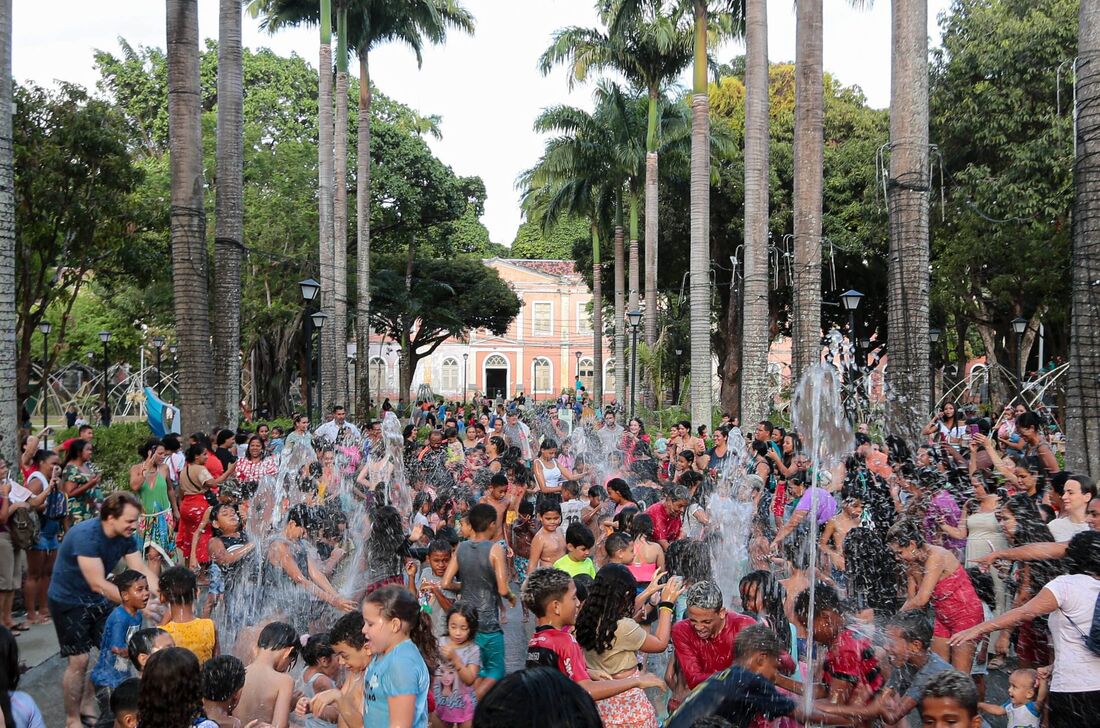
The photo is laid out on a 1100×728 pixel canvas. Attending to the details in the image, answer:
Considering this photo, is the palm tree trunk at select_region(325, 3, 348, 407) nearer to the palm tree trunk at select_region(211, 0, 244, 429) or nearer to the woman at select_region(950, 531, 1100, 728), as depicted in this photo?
the palm tree trunk at select_region(211, 0, 244, 429)

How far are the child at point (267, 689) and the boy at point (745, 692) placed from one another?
73.1 inches

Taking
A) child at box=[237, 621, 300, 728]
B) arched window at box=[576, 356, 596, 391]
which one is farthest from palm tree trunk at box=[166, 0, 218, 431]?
arched window at box=[576, 356, 596, 391]

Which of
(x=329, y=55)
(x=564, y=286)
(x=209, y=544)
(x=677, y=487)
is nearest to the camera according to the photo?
(x=209, y=544)

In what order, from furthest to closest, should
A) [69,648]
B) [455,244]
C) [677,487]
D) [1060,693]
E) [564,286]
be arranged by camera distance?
1. [564,286]
2. [455,244]
3. [677,487]
4. [69,648]
5. [1060,693]

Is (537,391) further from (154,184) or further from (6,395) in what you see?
(6,395)

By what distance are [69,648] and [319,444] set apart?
9427 mm

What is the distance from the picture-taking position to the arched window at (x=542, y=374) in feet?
269

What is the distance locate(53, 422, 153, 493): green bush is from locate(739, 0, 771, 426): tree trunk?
10610mm

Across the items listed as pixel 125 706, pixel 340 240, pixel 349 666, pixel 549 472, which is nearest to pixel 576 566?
pixel 349 666

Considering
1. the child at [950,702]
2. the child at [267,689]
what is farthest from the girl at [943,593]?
the child at [267,689]

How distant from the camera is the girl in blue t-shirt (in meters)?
4.07

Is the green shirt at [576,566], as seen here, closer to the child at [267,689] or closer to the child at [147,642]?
the child at [267,689]

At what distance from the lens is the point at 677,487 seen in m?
9.11

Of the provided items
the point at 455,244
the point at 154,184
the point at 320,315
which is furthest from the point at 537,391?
the point at 320,315
